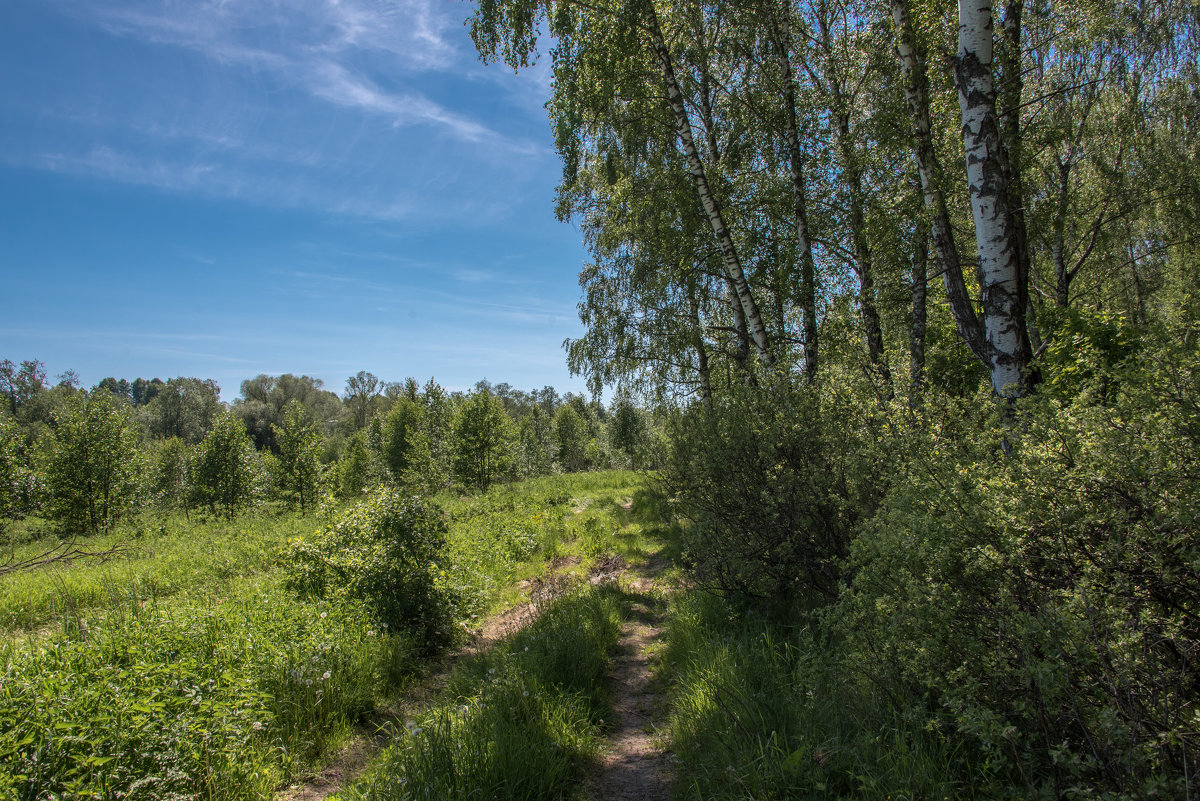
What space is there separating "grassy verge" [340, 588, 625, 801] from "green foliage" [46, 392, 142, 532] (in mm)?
21098

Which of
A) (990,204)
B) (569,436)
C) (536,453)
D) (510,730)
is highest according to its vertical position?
(569,436)

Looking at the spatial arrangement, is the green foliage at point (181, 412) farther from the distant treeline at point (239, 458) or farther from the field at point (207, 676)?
the field at point (207, 676)

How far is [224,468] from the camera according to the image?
2327 centimetres

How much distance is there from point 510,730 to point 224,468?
25813 millimetres

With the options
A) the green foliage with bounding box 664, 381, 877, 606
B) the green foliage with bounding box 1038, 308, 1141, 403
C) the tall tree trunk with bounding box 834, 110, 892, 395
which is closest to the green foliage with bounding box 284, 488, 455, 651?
the green foliage with bounding box 664, 381, 877, 606

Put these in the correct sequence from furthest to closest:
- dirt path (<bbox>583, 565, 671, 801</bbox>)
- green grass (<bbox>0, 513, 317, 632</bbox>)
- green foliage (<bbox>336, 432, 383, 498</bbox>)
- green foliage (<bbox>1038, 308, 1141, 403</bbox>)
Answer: green foliage (<bbox>336, 432, 383, 498</bbox>) → green grass (<bbox>0, 513, 317, 632</bbox>) → green foliage (<bbox>1038, 308, 1141, 403</bbox>) → dirt path (<bbox>583, 565, 671, 801</bbox>)

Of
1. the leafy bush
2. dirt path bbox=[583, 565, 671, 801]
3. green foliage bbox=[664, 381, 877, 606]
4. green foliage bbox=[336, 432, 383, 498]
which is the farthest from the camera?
green foliage bbox=[336, 432, 383, 498]

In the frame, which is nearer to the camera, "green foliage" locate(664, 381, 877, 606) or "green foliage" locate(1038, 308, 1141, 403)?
"green foliage" locate(664, 381, 877, 606)

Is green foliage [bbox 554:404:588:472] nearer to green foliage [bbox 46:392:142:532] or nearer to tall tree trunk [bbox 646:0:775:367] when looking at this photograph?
green foliage [bbox 46:392:142:532]

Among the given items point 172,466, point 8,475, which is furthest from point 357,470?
point 8,475

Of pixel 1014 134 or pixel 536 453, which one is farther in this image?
pixel 536 453

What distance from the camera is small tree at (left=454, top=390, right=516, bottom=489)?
2320 centimetres

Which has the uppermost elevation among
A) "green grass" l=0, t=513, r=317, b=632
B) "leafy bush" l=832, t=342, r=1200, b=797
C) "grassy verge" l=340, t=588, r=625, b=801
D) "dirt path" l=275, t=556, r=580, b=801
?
"leafy bush" l=832, t=342, r=1200, b=797

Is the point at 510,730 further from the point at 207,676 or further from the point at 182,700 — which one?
the point at 207,676
